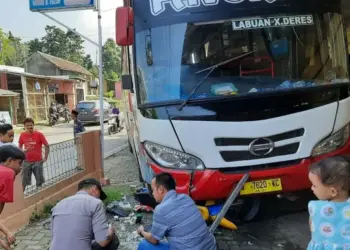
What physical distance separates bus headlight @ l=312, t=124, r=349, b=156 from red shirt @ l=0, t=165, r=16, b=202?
2.91m

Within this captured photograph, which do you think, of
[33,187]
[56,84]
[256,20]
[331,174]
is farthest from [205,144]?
[56,84]

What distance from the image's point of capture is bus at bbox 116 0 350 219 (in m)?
3.93

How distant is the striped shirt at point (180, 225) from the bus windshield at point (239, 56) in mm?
1307

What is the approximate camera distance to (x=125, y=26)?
14.3 feet

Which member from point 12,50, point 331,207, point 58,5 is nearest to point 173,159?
point 331,207

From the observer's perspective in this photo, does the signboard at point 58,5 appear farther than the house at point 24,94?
No

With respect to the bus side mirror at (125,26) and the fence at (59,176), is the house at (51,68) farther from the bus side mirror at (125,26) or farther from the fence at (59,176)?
the bus side mirror at (125,26)

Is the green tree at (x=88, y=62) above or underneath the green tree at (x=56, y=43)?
underneath

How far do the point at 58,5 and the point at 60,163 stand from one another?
2.70m

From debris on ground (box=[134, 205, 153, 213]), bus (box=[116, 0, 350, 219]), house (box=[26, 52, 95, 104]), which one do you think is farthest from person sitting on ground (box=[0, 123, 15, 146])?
house (box=[26, 52, 95, 104])

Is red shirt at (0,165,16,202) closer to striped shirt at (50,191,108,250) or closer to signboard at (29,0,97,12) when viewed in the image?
striped shirt at (50,191,108,250)

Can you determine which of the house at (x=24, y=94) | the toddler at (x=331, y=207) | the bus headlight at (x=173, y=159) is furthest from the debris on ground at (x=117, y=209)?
the house at (x=24, y=94)

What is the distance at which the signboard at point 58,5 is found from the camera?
660 cm

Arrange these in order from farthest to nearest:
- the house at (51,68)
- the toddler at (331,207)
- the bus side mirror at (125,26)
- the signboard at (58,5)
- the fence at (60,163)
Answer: the house at (51,68), the signboard at (58,5), the fence at (60,163), the bus side mirror at (125,26), the toddler at (331,207)
